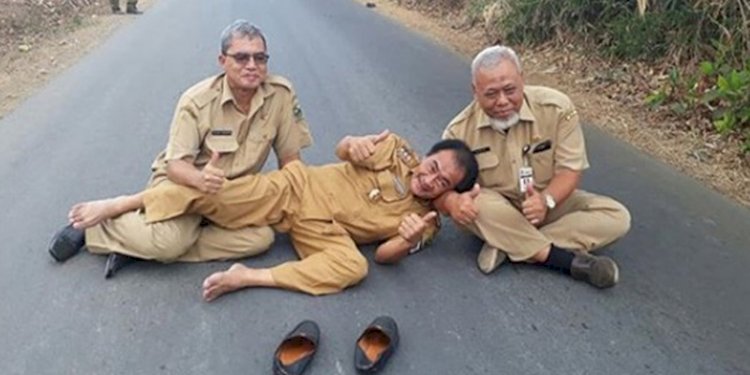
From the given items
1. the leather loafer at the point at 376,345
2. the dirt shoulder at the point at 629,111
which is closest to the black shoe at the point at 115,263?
the leather loafer at the point at 376,345

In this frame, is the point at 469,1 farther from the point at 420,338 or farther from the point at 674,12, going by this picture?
the point at 420,338

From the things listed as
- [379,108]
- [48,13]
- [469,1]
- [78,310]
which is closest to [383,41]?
[469,1]

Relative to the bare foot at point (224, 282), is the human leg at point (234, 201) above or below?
above

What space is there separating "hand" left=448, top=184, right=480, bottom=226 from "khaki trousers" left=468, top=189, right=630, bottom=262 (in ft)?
0.11

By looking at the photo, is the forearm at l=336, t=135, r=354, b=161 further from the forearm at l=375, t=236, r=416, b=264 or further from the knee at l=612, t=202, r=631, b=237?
the knee at l=612, t=202, r=631, b=237

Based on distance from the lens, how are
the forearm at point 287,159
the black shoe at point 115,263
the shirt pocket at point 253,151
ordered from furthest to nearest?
the forearm at point 287,159, the shirt pocket at point 253,151, the black shoe at point 115,263

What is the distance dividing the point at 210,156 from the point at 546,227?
160cm

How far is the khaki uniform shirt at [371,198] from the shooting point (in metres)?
3.54

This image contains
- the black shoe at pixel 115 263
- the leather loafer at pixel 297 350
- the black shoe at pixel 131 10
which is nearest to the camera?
the leather loafer at pixel 297 350

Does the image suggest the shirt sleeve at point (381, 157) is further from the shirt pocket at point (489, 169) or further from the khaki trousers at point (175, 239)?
the khaki trousers at point (175, 239)

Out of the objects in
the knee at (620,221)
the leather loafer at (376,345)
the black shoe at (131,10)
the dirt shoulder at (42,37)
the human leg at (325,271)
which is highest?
the knee at (620,221)

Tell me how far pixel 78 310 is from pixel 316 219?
3.54 feet

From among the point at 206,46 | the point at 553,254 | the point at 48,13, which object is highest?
the point at 553,254

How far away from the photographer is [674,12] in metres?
6.74
